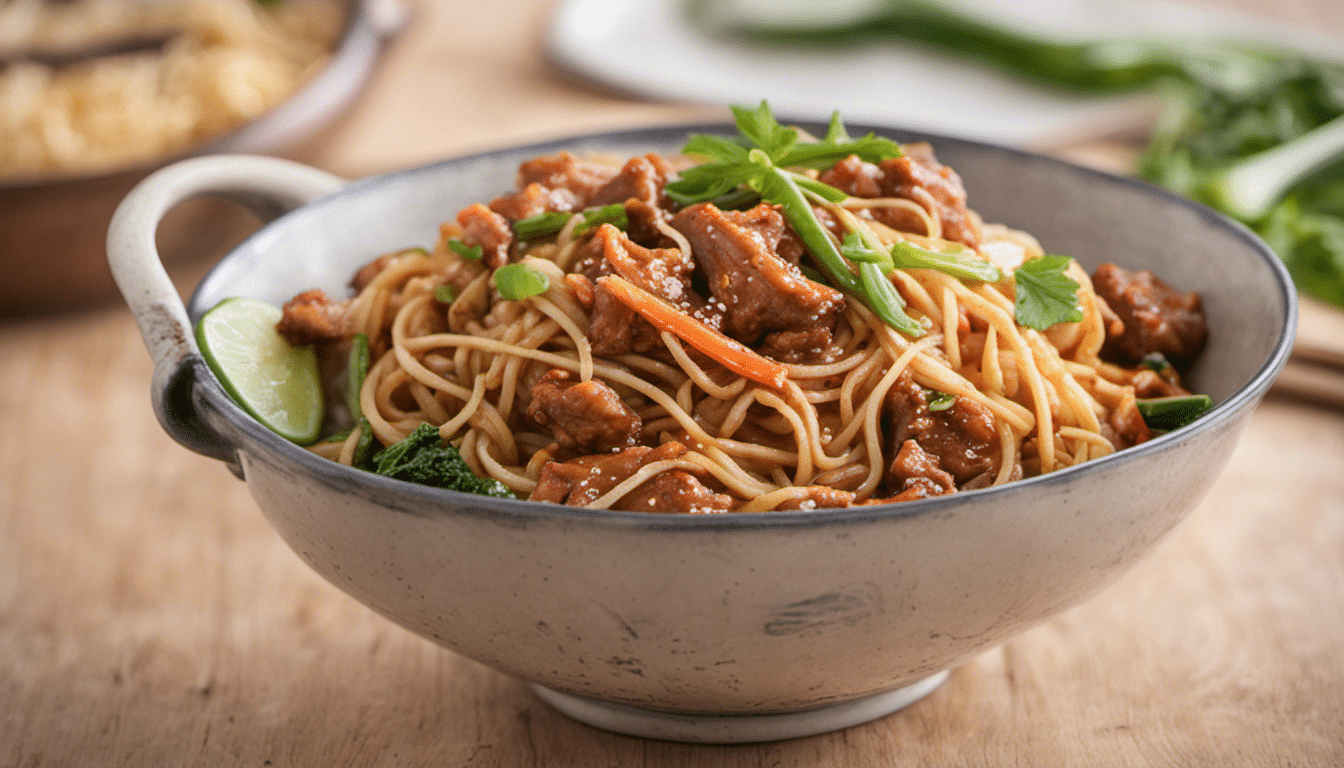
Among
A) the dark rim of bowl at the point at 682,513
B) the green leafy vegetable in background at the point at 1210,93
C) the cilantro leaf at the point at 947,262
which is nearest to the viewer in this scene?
the dark rim of bowl at the point at 682,513

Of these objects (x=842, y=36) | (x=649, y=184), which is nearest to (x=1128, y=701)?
(x=649, y=184)

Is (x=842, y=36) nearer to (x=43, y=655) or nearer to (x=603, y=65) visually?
(x=603, y=65)

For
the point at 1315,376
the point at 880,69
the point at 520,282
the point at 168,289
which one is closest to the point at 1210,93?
the point at 880,69

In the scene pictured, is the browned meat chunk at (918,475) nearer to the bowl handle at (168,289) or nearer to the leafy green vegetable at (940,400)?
the leafy green vegetable at (940,400)

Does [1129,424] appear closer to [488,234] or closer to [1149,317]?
[1149,317]

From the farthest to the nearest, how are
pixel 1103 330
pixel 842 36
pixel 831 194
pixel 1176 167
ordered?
1. pixel 842 36
2. pixel 1176 167
3. pixel 1103 330
4. pixel 831 194

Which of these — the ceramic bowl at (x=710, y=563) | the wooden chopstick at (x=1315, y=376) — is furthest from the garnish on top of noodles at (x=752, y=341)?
the wooden chopstick at (x=1315, y=376)

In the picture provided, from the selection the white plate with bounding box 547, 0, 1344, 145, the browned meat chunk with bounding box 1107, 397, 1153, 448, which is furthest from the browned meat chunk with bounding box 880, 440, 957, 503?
the white plate with bounding box 547, 0, 1344, 145

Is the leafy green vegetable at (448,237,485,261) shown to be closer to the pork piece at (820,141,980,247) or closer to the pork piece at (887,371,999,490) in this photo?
the pork piece at (820,141,980,247)
